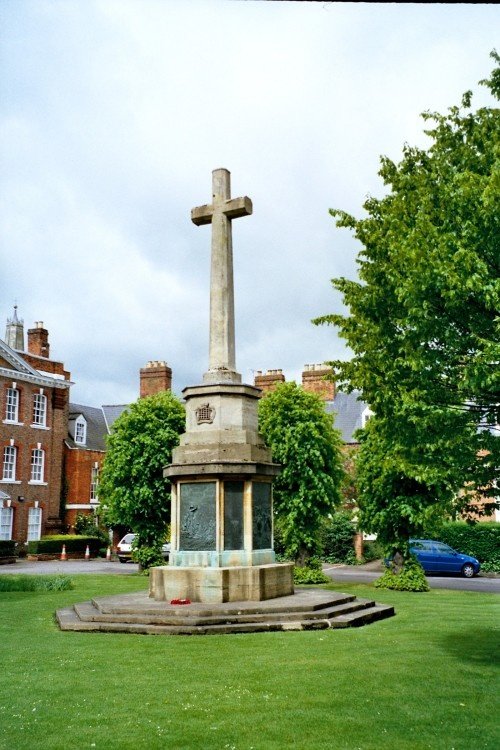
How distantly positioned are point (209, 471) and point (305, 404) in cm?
1308

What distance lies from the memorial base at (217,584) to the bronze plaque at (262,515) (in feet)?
2.23

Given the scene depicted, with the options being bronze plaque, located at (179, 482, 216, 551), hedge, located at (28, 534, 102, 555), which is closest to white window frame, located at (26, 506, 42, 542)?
hedge, located at (28, 534, 102, 555)

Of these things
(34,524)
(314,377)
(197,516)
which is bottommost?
(34,524)

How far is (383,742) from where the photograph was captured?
5980 millimetres

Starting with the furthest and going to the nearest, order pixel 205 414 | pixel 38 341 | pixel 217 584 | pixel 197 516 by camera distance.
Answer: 1. pixel 38 341
2. pixel 205 414
3. pixel 197 516
4. pixel 217 584

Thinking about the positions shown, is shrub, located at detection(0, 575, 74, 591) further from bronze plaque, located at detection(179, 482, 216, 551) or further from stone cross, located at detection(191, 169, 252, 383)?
stone cross, located at detection(191, 169, 252, 383)

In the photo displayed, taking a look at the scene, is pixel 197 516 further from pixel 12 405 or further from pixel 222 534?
pixel 12 405

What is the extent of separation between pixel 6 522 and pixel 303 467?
2289cm

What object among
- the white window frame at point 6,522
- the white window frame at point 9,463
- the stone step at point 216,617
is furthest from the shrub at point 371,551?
the stone step at point 216,617

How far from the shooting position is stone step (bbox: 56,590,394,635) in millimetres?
12094

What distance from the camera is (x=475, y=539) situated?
110 ft

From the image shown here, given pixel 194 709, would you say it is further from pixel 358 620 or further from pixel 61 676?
pixel 358 620

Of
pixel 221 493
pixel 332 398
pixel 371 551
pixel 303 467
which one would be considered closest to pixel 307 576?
pixel 303 467

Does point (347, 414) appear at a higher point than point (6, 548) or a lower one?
higher
